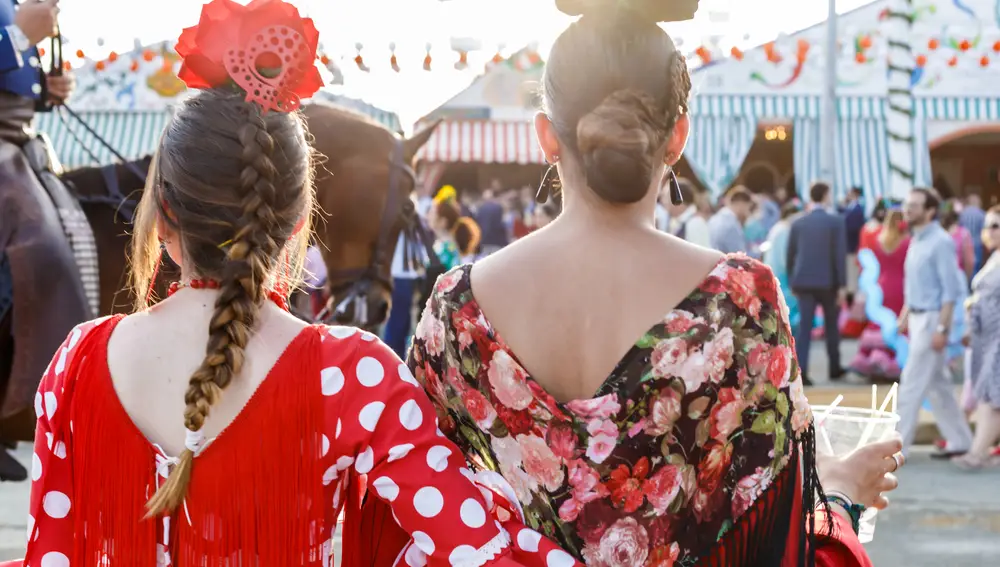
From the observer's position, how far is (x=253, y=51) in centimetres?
170

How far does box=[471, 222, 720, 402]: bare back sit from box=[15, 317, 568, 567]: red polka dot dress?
188 mm

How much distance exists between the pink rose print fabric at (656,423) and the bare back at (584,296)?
2 cm

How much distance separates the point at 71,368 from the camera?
1.67 meters

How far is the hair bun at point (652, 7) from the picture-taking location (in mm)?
1652

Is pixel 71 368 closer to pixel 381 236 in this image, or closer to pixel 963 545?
pixel 381 236

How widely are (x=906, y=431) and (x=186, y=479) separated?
21.9 feet

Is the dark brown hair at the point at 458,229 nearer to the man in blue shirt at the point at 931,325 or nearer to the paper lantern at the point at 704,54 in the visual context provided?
the man in blue shirt at the point at 931,325

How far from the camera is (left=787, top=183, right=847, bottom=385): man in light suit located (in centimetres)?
1014

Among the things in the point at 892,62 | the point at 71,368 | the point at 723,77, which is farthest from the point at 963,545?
the point at 723,77

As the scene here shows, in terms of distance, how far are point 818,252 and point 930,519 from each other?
15.5 ft

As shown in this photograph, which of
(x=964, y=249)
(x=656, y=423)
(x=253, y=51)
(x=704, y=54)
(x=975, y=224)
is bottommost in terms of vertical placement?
(x=975, y=224)

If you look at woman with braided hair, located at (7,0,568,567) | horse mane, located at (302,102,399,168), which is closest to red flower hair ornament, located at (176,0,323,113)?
woman with braided hair, located at (7,0,568,567)

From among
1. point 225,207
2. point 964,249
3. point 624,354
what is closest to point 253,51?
point 225,207

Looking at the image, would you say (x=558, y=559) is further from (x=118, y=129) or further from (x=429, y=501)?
(x=118, y=129)
